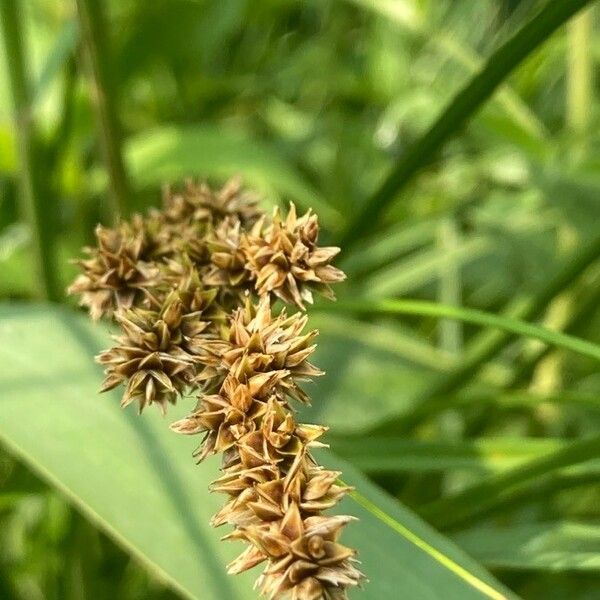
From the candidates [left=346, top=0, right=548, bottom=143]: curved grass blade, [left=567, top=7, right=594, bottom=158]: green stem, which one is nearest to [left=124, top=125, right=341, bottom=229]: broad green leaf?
[left=346, top=0, right=548, bottom=143]: curved grass blade

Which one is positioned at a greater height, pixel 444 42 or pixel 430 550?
pixel 444 42

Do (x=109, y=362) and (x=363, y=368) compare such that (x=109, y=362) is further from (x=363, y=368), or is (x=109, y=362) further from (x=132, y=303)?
(x=363, y=368)

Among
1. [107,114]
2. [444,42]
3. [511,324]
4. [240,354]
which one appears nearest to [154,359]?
[240,354]

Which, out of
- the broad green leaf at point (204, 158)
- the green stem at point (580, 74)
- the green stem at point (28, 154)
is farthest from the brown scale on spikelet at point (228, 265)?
the green stem at point (580, 74)

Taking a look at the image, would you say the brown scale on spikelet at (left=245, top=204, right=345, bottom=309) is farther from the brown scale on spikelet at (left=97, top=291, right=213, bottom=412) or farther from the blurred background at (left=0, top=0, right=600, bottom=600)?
the blurred background at (left=0, top=0, right=600, bottom=600)

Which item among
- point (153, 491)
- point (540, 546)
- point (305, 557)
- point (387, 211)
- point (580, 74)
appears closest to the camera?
point (305, 557)

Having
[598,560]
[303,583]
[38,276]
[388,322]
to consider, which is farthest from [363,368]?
[303,583]

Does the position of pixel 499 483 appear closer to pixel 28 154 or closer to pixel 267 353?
pixel 267 353
